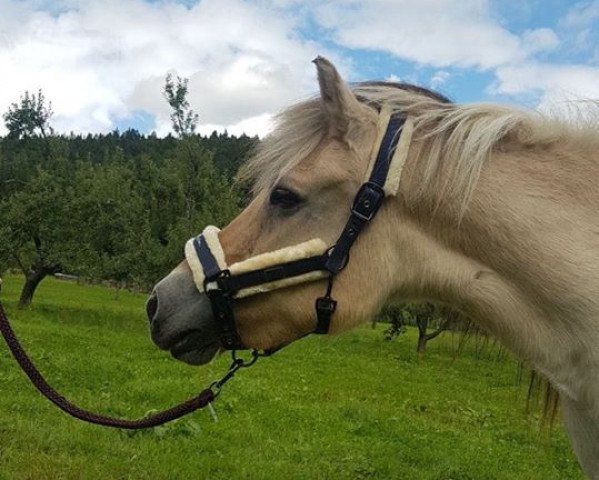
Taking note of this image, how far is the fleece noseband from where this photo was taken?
8.16 ft

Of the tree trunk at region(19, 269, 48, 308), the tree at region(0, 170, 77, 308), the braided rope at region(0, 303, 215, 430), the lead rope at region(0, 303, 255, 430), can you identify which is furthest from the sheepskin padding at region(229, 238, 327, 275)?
the tree trunk at region(19, 269, 48, 308)

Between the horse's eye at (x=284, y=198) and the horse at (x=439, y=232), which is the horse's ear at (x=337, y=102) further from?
the horse's eye at (x=284, y=198)

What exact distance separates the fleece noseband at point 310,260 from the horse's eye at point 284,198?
0.59 ft

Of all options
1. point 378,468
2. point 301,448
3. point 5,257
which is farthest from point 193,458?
point 5,257

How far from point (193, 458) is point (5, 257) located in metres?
22.5

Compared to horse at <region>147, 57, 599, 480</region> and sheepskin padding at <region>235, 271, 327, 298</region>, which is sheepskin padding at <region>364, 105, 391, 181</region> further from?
sheepskin padding at <region>235, 271, 327, 298</region>

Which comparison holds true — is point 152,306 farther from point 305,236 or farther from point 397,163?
point 397,163

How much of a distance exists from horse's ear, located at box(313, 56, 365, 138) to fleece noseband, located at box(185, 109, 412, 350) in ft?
0.42

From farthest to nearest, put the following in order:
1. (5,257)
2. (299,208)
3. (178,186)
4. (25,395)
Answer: (178,186) → (5,257) → (25,395) → (299,208)

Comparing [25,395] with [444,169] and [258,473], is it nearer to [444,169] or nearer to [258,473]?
[258,473]

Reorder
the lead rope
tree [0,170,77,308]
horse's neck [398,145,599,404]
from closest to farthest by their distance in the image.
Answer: horse's neck [398,145,599,404]
the lead rope
tree [0,170,77,308]

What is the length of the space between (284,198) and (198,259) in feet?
1.46

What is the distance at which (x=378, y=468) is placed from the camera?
280 inches

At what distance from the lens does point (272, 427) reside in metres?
8.49
